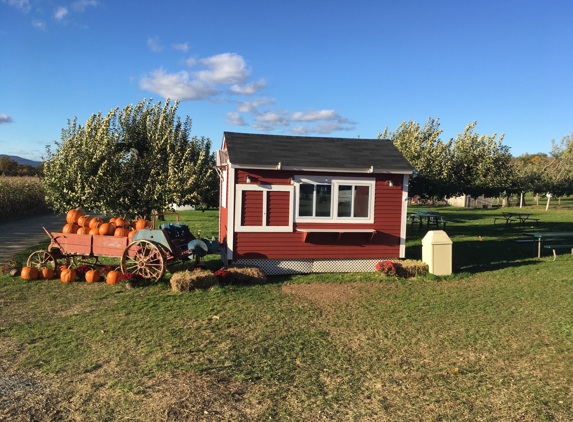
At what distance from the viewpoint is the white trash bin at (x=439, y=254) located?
11086 mm

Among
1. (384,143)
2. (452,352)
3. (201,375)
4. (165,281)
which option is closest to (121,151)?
(165,281)

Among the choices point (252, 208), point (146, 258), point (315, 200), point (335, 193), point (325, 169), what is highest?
point (325, 169)

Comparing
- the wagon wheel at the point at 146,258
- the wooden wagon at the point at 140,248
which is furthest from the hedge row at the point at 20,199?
the wagon wheel at the point at 146,258

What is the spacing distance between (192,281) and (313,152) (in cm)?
477

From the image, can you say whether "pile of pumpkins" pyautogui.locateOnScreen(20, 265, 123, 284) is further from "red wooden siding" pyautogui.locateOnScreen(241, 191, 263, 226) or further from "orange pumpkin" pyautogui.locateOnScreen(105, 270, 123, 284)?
"red wooden siding" pyautogui.locateOnScreen(241, 191, 263, 226)

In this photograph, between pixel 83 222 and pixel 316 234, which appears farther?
pixel 316 234

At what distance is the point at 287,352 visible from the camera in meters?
5.81

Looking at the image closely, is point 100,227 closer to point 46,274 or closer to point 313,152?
point 46,274

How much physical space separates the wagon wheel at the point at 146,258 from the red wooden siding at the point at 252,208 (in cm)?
228

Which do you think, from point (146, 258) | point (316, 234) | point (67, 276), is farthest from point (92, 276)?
point (316, 234)

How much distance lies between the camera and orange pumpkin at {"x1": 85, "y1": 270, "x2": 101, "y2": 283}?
9680 millimetres

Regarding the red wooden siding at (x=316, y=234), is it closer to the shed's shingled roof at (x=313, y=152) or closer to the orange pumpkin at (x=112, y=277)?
the shed's shingled roof at (x=313, y=152)

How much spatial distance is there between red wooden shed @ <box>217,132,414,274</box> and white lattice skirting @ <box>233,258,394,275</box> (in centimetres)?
2

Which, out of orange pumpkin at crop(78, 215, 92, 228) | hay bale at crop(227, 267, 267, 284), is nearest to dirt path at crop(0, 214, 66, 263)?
orange pumpkin at crop(78, 215, 92, 228)
